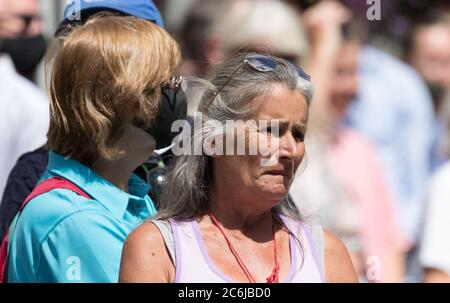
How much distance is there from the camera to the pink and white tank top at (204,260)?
242cm

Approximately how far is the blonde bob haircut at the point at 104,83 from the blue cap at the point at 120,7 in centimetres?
24

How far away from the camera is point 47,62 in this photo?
3094 millimetres

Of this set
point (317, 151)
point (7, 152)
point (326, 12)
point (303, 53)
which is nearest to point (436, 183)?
point (317, 151)

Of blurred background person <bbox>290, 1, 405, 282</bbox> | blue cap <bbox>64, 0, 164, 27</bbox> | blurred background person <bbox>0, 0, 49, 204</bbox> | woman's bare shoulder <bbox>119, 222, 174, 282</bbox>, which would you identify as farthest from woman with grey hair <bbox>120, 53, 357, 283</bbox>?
blurred background person <bbox>0, 0, 49, 204</bbox>

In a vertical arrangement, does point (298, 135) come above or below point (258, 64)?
below

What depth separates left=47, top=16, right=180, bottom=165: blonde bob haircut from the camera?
277 cm

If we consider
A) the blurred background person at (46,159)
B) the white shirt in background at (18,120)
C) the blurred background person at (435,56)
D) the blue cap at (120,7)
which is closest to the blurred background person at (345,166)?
the blurred background person at (435,56)

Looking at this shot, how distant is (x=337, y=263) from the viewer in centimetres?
254

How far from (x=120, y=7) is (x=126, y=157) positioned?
1.59 feet

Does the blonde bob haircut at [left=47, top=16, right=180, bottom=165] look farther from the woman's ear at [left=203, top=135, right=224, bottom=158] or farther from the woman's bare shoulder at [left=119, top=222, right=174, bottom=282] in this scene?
the woman's bare shoulder at [left=119, top=222, right=174, bottom=282]

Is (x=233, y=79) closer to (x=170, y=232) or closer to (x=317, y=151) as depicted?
(x=170, y=232)

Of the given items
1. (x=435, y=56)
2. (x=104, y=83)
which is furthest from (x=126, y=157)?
(x=435, y=56)

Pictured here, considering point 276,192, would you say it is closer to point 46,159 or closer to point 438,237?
point 46,159

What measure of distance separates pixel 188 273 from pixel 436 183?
2092 millimetres
